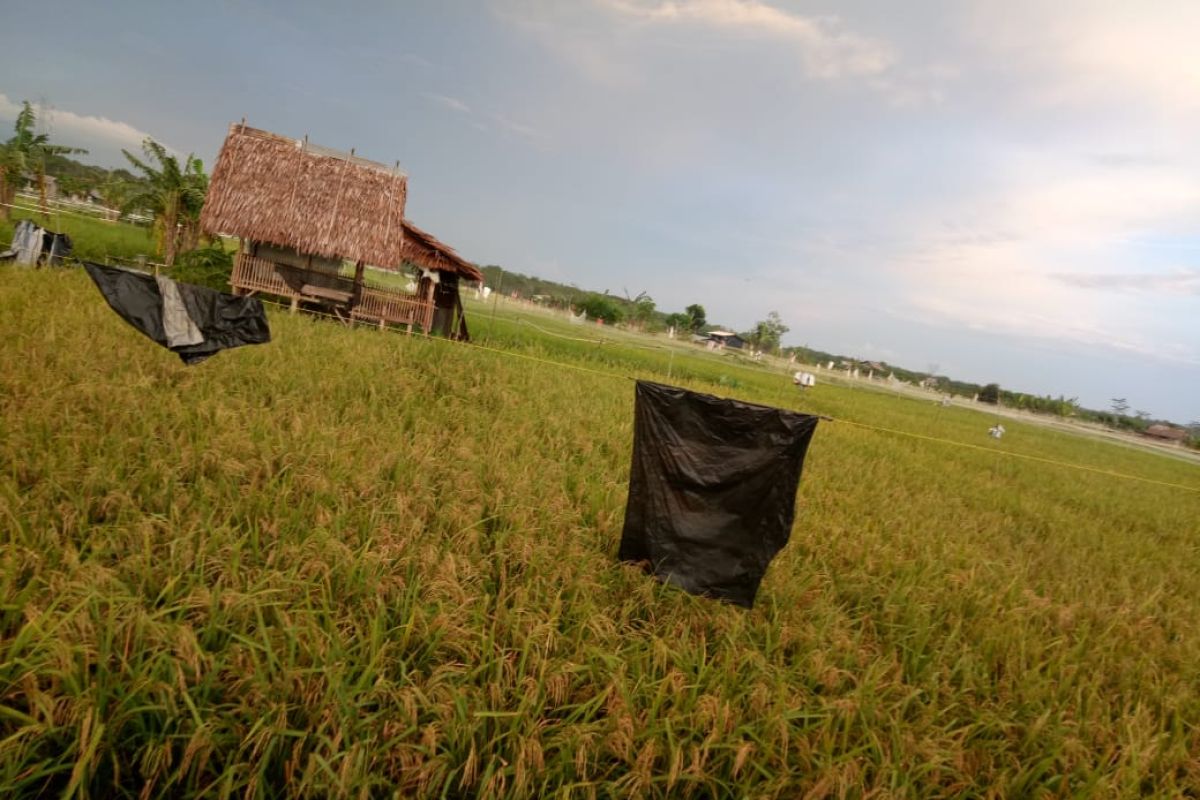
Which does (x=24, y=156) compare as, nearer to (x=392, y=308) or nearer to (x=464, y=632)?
(x=392, y=308)

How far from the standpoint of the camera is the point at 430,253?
479 inches

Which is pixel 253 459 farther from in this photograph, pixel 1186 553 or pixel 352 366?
pixel 1186 553

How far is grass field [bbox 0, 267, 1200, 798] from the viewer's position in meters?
1.74

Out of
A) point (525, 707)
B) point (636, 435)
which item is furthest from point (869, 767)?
point (636, 435)

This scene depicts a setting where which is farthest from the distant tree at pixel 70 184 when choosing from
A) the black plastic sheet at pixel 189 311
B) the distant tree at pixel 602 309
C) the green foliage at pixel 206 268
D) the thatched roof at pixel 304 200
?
the black plastic sheet at pixel 189 311

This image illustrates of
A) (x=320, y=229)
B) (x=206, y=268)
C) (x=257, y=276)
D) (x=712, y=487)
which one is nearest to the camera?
(x=712, y=487)


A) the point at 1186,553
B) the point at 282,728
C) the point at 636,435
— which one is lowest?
the point at 282,728

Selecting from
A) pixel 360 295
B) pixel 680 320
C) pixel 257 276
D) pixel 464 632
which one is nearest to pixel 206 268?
pixel 257 276

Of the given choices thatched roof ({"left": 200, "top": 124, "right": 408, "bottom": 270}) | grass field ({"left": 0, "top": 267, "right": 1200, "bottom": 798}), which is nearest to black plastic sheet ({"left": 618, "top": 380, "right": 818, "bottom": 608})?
grass field ({"left": 0, "top": 267, "right": 1200, "bottom": 798})

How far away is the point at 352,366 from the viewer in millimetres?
6211

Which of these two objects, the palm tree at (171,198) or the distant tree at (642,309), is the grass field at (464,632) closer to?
the palm tree at (171,198)

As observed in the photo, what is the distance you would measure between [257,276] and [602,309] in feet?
124

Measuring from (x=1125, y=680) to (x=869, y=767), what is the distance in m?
2.20

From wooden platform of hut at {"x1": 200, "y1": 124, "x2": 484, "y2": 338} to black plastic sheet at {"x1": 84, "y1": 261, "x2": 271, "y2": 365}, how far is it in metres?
6.98
